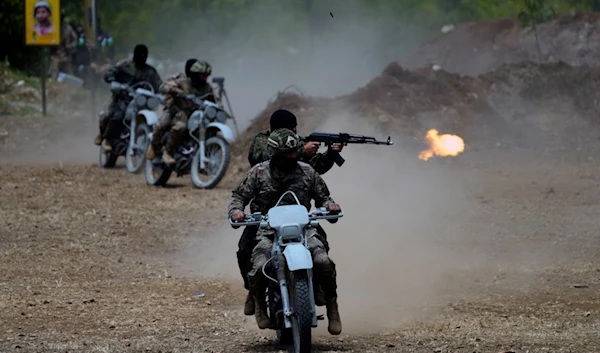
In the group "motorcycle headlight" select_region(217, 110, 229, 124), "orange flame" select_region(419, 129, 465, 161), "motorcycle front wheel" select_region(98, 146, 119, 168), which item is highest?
"motorcycle headlight" select_region(217, 110, 229, 124)

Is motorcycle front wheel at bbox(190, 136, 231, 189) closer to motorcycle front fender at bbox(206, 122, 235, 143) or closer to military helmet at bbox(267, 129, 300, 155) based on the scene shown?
motorcycle front fender at bbox(206, 122, 235, 143)

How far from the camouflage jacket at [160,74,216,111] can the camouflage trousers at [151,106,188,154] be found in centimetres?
10

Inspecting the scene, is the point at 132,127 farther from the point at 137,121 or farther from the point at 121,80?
the point at 121,80

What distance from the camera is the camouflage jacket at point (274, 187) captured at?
27.0 feet

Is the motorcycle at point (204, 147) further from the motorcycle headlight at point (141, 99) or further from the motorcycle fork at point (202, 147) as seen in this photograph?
the motorcycle headlight at point (141, 99)

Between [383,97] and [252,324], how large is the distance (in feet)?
44.1

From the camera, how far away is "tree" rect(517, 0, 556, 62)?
92.6 feet

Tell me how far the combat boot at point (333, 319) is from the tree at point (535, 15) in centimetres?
2140

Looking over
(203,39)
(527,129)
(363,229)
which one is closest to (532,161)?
(527,129)

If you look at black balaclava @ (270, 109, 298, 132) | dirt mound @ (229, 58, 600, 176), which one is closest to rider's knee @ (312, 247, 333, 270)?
black balaclava @ (270, 109, 298, 132)

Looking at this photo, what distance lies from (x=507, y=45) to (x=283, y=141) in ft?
79.6

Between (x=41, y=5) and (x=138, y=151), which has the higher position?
(x=41, y=5)

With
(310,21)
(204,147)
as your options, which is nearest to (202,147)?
(204,147)

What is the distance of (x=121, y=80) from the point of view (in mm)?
19312
